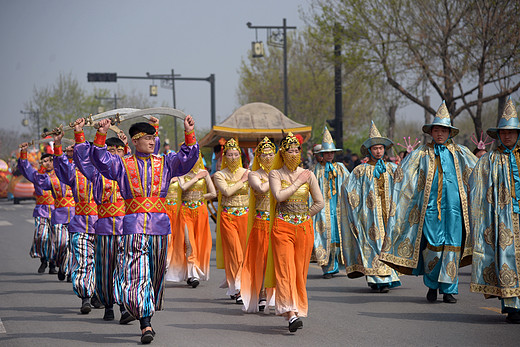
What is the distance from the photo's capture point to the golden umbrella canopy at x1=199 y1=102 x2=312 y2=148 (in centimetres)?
1939

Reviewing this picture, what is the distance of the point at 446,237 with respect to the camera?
9.77 meters

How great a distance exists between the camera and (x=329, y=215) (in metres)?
12.8

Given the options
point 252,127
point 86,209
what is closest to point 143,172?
point 86,209

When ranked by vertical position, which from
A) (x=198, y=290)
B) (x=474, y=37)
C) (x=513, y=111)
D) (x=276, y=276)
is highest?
(x=474, y=37)

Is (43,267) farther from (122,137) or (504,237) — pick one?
(504,237)

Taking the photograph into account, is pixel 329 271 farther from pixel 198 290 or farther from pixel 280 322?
pixel 280 322

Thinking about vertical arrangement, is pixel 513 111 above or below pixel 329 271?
above

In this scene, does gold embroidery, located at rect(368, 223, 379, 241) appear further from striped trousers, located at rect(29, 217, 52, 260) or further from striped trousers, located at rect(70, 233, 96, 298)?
striped trousers, located at rect(29, 217, 52, 260)

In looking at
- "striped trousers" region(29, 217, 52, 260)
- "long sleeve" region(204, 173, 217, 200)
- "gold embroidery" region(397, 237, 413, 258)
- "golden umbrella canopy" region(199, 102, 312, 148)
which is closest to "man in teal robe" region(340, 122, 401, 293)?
"gold embroidery" region(397, 237, 413, 258)

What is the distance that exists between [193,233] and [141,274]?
4.66 metres

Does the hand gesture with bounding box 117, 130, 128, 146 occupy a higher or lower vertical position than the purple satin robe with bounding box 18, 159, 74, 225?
higher

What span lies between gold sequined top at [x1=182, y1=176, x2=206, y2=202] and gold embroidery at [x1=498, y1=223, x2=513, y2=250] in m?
5.25

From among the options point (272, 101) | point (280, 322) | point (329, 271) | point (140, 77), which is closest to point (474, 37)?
point (329, 271)

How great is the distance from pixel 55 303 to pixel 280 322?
10.8ft
